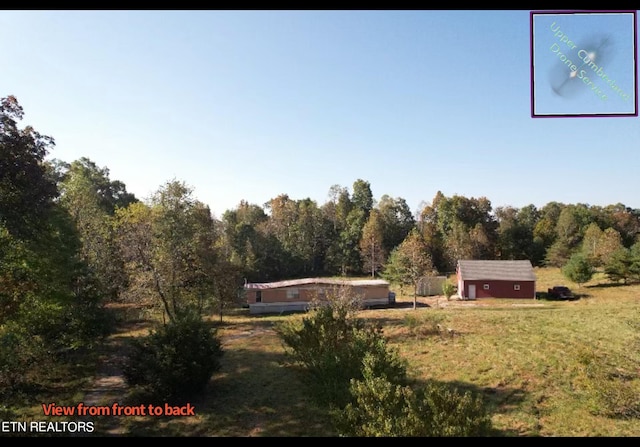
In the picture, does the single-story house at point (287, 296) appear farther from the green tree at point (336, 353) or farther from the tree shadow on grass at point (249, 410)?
the green tree at point (336, 353)

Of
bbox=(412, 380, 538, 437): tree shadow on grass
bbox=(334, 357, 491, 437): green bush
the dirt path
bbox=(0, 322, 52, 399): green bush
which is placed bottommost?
the dirt path

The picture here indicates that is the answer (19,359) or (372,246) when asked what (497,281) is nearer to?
(372,246)

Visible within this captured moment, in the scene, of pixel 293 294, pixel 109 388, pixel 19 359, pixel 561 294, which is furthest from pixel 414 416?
pixel 561 294

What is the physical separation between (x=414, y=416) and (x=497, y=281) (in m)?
35.2

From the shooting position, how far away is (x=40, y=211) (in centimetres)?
1384

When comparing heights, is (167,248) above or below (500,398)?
above

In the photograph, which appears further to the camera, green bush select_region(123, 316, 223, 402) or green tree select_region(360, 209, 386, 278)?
green tree select_region(360, 209, 386, 278)

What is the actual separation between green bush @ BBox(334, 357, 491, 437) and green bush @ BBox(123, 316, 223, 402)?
705cm

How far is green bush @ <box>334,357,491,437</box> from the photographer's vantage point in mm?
7164

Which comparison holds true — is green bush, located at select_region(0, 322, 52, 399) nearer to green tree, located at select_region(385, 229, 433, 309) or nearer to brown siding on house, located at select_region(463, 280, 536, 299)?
green tree, located at select_region(385, 229, 433, 309)

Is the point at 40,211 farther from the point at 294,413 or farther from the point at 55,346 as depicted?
the point at 294,413

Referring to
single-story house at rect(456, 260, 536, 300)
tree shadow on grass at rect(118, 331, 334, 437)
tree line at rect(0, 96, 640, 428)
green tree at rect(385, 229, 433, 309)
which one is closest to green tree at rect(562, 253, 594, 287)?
tree line at rect(0, 96, 640, 428)

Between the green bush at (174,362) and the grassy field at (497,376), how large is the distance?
97cm

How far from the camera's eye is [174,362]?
528 inches
